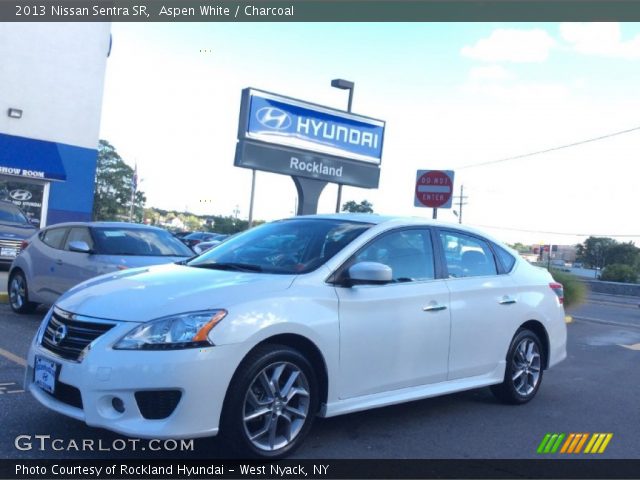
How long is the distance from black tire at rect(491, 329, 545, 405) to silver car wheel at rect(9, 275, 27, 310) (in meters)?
6.60

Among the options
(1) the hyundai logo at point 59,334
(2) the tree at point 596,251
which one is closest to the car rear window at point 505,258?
(1) the hyundai logo at point 59,334

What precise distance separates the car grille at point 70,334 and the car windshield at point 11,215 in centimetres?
1280

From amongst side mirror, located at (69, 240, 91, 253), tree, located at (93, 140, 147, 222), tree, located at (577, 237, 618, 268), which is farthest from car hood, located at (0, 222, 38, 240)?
tree, located at (577, 237, 618, 268)

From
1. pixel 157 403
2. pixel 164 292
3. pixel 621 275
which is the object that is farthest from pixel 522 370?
pixel 621 275

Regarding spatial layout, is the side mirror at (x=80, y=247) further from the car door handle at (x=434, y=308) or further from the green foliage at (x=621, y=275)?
the green foliage at (x=621, y=275)

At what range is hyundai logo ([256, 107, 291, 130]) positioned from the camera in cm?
1495

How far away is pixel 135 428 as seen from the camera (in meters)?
3.86

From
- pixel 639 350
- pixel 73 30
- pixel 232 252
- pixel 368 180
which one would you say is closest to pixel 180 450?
pixel 232 252

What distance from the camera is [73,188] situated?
26.0 m

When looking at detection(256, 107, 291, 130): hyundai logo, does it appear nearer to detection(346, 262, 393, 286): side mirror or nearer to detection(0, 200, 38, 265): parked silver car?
detection(0, 200, 38, 265): parked silver car

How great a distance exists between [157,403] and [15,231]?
13210mm

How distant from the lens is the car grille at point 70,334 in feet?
13.5

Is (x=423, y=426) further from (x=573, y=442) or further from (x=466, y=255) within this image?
(x=466, y=255)

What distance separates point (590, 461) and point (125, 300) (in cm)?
334
